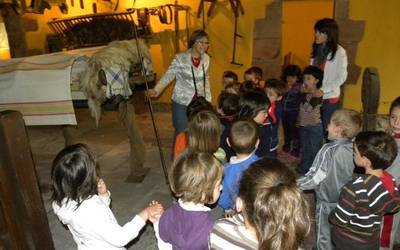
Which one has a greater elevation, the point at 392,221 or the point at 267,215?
the point at 267,215

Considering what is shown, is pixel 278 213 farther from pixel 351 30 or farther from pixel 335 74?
pixel 351 30

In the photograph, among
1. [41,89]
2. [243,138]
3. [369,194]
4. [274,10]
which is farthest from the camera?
[274,10]

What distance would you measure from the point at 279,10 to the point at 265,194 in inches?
213

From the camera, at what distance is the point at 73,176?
197 cm

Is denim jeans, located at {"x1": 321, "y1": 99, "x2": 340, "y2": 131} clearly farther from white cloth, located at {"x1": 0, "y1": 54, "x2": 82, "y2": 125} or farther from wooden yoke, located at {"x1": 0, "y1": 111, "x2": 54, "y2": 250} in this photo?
wooden yoke, located at {"x1": 0, "y1": 111, "x2": 54, "y2": 250}

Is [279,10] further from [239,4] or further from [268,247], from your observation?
Result: [268,247]

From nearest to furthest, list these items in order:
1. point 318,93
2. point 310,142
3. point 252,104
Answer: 1. point 252,104
2. point 318,93
3. point 310,142

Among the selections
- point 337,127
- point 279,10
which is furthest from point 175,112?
point 279,10

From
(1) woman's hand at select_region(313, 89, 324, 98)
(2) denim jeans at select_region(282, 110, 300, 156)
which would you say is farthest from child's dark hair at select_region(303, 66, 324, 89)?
(2) denim jeans at select_region(282, 110, 300, 156)

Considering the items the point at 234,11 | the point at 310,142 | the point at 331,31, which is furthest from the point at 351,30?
the point at 310,142

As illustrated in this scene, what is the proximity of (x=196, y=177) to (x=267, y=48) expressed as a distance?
16.6 feet

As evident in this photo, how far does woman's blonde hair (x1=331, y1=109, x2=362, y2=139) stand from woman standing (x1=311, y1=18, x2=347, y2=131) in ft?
4.87

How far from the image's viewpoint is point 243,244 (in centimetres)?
153

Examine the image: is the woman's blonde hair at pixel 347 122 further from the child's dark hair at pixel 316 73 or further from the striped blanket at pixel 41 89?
the striped blanket at pixel 41 89
